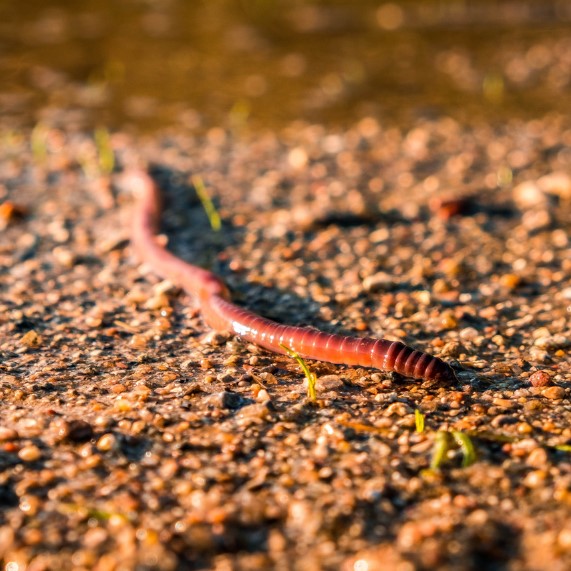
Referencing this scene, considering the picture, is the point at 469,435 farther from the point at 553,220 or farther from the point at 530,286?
the point at 553,220

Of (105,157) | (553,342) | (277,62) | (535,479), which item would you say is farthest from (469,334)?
(277,62)

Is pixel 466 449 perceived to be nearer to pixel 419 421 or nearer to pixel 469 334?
pixel 419 421

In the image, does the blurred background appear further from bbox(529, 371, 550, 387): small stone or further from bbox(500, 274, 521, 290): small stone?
bbox(529, 371, 550, 387): small stone

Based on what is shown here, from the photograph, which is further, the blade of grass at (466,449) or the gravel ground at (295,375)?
the blade of grass at (466,449)

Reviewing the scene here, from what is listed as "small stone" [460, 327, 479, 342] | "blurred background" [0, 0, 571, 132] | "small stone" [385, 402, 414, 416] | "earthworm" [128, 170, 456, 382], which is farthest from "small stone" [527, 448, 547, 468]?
"blurred background" [0, 0, 571, 132]

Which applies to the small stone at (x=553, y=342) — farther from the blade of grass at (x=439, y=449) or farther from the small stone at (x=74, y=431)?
the small stone at (x=74, y=431)

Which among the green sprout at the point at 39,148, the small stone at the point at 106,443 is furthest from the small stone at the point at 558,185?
the green sprout at the point at 39,148
